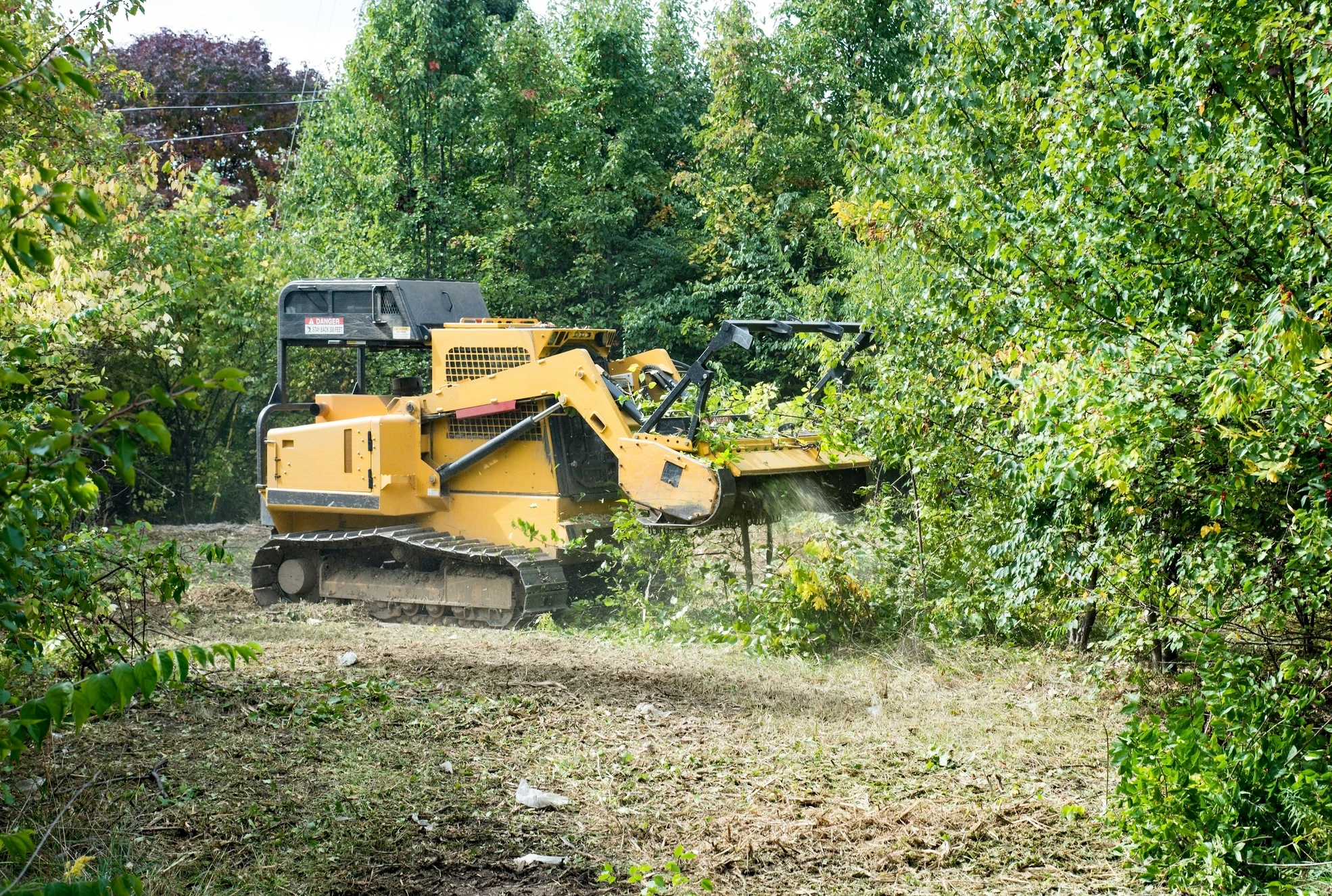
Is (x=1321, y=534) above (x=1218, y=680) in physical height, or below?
above

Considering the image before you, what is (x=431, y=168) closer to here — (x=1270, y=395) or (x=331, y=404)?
(x=331, y=404)

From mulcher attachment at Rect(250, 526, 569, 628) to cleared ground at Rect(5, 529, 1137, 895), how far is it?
1909mm

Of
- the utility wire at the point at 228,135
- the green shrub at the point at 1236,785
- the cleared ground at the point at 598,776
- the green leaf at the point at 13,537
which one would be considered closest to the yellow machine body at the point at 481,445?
the cleared ground at the point at 598,776

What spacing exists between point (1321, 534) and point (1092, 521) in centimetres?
211

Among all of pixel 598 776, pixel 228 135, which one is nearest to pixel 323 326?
pixel 598 776

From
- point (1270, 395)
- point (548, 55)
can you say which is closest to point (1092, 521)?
point (1270, 395)

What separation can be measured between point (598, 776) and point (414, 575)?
5.52 meters

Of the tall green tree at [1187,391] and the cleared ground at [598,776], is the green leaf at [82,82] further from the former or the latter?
the tall green tree at [1187,391]

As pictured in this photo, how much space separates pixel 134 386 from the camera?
16.6 meters

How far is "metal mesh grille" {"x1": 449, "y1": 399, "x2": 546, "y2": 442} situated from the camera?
10.1 meters

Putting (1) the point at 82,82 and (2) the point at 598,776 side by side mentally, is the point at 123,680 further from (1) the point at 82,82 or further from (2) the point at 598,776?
(2) the point at 598,776

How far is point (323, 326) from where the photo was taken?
11.1m

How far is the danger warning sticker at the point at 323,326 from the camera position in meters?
11.0

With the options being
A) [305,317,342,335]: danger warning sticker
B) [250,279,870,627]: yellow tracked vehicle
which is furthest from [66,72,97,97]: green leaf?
[305,317,342,335]: danger warning sticker
